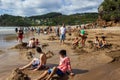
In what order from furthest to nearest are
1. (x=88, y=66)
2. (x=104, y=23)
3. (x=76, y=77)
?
(x=104, y=23), (x=88, y=66), (x=76, y=77)

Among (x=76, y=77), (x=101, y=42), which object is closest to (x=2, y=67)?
(x=76, y=77)

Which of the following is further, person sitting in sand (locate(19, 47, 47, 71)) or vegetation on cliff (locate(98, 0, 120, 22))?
vegetation on cliff (locate(98, 0, 120, 22))

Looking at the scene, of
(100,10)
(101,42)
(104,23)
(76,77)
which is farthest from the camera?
(100,10)

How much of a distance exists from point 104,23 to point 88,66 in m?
60.2

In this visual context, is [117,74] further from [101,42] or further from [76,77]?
[101,42]

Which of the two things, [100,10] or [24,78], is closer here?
[24,78]

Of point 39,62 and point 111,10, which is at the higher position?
point 111,10

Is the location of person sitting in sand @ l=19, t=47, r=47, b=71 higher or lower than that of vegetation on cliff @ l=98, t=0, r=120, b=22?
lower

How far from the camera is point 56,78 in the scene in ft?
31.3

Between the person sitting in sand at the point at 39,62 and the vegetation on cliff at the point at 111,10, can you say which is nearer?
the person sitting in sand at the point at 39,62

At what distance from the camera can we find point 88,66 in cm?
1164

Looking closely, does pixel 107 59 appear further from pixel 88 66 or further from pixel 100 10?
pixel 100 10

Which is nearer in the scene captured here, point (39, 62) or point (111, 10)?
point (39, 62)

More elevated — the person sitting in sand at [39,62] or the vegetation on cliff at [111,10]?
the vegetation on cliff at [111,10]
